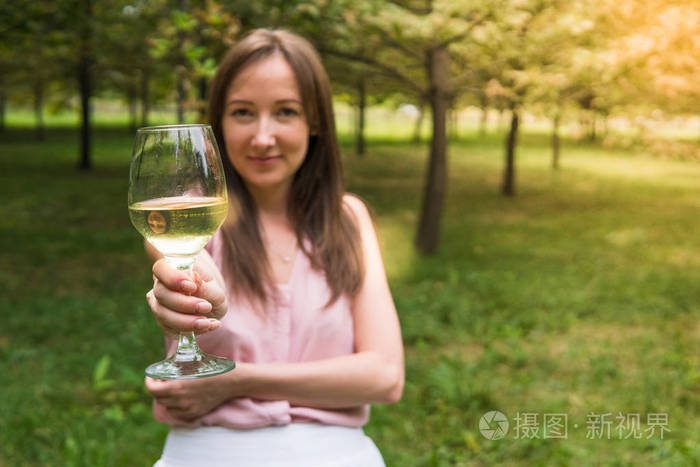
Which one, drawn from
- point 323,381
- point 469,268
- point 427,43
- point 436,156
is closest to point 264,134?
point 323,381

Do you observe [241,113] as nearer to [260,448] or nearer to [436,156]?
[260,448]

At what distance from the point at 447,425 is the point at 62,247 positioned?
25.6ft

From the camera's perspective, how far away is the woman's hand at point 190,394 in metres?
1.87

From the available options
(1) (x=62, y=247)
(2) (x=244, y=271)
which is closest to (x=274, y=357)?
(2) (x=244, y=271)

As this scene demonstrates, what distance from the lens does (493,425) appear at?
467 centimetres

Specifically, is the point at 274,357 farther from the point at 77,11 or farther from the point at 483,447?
the point at 77,11

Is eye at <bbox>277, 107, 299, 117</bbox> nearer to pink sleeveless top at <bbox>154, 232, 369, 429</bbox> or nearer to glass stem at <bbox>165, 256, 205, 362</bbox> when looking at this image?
pink sleeveless top at <bbox>154, 232, 369, 429</bbox>

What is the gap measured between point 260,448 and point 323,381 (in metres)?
0.26

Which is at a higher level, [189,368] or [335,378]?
[189,368]

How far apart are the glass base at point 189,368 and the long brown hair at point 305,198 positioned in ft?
2.36

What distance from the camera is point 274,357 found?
210cm

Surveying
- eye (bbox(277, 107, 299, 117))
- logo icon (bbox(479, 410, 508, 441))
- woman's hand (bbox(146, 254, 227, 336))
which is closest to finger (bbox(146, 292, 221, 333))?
woman's hand (bbox(146, 254, 227, 336))

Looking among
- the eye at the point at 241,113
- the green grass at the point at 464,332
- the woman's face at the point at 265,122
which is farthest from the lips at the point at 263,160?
the green grass at the point at 464,332

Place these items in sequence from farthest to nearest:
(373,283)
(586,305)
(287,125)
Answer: (586,305)
(373,283)
(287,125)
